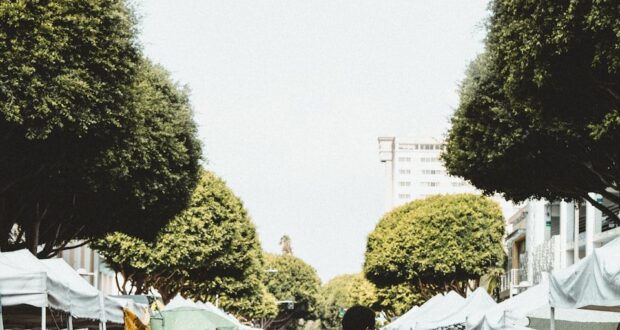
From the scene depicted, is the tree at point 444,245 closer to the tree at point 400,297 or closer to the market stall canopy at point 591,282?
the tree at point 400,297

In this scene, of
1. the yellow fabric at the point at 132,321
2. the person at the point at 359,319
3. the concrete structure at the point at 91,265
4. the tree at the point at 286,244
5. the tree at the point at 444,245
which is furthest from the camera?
the tree at the point at 286,244

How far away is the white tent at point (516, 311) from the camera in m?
16.6

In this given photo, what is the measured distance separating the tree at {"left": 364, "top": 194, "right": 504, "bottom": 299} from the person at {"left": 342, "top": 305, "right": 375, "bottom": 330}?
5769cm

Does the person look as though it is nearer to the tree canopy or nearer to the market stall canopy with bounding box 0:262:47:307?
the market stall canopy with bounding box 0:262:47:307

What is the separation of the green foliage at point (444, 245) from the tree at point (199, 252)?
11.2 meters

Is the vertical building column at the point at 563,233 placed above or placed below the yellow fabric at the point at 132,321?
above

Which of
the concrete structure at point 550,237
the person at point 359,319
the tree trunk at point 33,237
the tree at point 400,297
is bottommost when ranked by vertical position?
the tree at point 400,297

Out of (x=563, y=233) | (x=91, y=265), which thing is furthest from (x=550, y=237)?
(x=91, y=265)

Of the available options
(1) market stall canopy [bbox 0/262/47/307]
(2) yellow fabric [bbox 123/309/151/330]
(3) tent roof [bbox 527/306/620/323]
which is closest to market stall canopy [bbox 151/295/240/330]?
(2) yellow fabric [bbox 123/309/151/330]

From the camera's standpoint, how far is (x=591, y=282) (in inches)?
426

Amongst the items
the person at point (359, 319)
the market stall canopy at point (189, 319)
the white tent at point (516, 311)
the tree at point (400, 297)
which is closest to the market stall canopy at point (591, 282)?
the white tent at point (516, 311)

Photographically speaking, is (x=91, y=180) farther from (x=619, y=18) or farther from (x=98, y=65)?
(x=619, y=18)

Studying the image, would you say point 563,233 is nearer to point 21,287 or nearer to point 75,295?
point 75,295

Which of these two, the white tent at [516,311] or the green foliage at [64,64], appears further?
the green foliage at [64,64]
